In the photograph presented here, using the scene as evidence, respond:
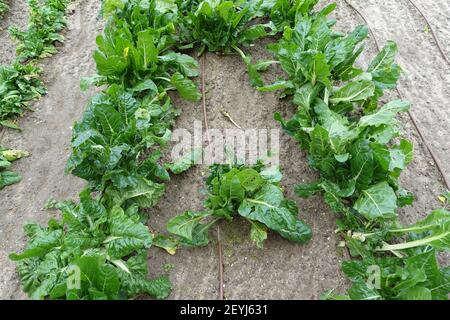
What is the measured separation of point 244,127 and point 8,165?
2590mm

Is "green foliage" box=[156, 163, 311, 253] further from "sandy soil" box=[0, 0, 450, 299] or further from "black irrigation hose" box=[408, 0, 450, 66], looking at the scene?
"black irrigation hose" box=[408, 0, 450, 66]

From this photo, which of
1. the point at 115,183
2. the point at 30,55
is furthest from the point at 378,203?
the point at 30,55

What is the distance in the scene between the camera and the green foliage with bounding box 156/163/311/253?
349 centimetres

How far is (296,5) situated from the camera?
17.1ft

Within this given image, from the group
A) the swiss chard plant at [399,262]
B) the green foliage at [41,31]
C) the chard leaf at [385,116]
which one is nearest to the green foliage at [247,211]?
the swiss chard plant at [399,262]

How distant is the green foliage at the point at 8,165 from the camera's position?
4309 mm

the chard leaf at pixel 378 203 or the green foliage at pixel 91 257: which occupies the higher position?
the chard leaf at pixel 378 203

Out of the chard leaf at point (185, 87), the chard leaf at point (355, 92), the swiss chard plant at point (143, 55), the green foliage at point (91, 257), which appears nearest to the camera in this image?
the green foliage at point (91, 257)

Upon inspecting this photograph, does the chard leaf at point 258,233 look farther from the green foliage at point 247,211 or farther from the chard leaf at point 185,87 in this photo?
the chard leaf at point 185,87

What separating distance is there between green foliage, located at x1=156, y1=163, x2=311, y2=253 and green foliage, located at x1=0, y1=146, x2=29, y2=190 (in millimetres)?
1878

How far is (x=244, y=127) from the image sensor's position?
185 inches

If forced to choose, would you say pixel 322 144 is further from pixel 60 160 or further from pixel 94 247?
pixel 60 160

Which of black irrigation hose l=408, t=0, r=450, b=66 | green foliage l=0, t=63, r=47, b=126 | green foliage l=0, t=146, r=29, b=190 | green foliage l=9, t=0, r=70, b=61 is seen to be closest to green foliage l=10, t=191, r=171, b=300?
green foliage l=0, t=146, r=29, b=190

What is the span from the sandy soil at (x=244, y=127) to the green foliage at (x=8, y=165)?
0.25 ft
